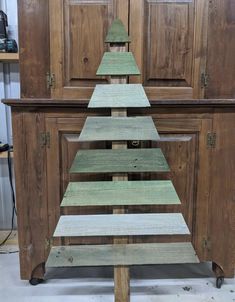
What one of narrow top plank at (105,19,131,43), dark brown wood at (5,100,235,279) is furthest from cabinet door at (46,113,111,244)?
narrow top plank at (105,19,131,43)

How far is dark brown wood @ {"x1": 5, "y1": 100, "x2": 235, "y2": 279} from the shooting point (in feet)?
4.86

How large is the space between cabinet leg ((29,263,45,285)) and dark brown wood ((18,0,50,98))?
2.83ft

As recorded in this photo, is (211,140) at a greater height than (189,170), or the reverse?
(211,140)

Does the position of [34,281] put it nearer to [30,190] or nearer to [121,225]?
[30,190]

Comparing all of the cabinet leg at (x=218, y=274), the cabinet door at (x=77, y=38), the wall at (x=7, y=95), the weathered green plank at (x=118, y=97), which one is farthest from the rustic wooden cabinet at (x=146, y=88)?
the wall at (x=7, y=95)

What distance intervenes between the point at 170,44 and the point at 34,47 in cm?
64

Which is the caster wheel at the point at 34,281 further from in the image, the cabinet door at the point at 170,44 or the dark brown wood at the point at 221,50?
the dark brown wood at the point at 221,50

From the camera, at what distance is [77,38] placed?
146 cm

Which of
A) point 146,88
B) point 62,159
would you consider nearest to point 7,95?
point 62,159

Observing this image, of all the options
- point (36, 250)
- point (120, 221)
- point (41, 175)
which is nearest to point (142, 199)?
point (120, 221)

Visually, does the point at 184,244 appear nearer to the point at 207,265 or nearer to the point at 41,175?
the point at 207,265

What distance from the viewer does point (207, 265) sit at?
1.86 metres

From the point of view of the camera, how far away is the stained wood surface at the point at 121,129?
136 centimetres

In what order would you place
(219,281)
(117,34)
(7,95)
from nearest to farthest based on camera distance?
(117,34) → (219,281) → (7,95)
